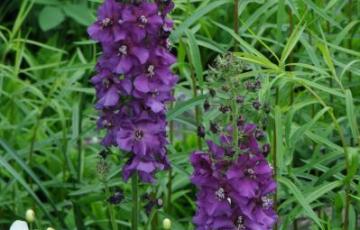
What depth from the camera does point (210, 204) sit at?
3.24 meters

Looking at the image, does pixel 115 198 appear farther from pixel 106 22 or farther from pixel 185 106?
pixel 106 22

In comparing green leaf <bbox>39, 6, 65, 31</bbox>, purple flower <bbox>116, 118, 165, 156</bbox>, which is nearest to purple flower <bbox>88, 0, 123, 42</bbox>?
purple flower <bbox>116, 118, 165, 156</bbox>

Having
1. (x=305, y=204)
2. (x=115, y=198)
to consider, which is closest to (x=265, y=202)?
(x=305, y=204)

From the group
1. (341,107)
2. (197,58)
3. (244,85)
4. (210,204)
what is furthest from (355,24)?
(210,204)

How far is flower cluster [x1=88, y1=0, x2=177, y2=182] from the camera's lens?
3.32 m

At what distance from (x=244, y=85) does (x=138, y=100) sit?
1.26 feet

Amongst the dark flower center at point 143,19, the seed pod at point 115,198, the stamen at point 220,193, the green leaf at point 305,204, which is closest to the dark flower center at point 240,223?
the stamen at point 220,193

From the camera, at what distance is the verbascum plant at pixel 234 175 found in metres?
3.19

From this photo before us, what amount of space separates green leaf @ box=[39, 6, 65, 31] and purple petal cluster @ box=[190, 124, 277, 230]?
3484mm

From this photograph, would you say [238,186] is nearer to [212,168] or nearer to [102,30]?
[212,168]

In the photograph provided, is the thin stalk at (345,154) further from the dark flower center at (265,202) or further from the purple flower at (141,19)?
the purple flower at (141,19)

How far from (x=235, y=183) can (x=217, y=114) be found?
3.26ft

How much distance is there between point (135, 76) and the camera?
337cm

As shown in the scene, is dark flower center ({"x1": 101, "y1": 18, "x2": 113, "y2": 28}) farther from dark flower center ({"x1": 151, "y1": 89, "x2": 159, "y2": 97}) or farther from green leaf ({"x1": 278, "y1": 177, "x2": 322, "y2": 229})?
green leaf ({"x1": 278, "y1": 177, "x2": 322, "y2": 229})
